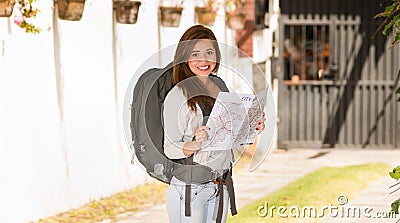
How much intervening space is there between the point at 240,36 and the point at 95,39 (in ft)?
13.6

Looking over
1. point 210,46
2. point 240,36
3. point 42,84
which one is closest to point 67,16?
point 42,84

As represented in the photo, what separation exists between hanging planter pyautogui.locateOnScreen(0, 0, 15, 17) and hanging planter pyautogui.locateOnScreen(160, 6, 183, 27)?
3557 mm

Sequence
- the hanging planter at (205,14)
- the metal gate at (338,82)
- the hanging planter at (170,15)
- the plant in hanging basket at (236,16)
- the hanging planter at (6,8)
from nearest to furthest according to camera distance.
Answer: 1. the hanging planter at (6,8)
2. the hanging planter at (170,15)
3. the hanging planter at (205,14)
4. the plant in hanging basket at (236,16)
5. the metal gate at (338,82)

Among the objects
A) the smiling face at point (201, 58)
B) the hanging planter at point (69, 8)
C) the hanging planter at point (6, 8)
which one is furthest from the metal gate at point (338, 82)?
the smiling face at point (201, 58)

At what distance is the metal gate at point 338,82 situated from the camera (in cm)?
1312

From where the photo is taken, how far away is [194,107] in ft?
14.5

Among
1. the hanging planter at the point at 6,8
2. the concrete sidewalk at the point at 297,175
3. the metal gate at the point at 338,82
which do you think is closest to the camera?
the hanging planter at the point at 6,8

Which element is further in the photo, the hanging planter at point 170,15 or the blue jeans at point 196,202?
the hanging planter at point 170,15

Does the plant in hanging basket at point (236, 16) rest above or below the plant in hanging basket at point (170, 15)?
below

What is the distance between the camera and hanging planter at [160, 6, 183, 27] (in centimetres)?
1000

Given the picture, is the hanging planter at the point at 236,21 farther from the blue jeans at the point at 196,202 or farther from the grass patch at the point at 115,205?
the blue jeans at the point at 196,202

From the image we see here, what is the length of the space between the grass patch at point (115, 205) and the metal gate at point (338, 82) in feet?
13.1

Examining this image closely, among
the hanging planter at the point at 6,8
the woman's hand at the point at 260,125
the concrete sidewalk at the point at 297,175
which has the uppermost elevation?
the hanging planter at the point at 6,8

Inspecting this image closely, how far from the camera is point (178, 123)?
14.4 ft
